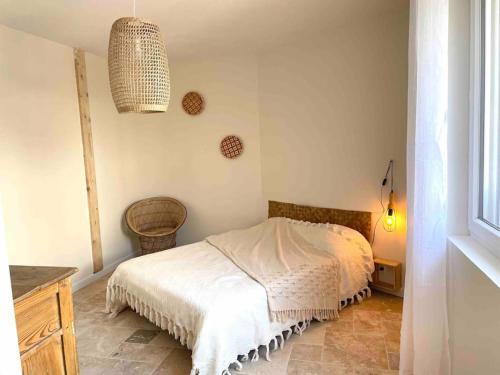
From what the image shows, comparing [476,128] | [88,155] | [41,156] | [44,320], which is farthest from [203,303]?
[88,155]

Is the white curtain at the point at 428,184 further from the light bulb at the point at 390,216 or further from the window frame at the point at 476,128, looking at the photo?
the light bulb at the point at 390,216

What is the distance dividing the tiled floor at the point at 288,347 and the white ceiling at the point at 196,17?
2.35m

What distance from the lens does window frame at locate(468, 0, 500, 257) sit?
4.43 feet

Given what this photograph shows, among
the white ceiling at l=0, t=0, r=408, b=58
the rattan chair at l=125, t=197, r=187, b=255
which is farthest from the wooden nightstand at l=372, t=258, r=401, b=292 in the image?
the rattan chair at l=125, t=197, r=187, b=255

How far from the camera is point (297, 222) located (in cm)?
346

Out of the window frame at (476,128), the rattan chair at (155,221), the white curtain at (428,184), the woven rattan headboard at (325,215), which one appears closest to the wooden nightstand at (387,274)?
the woven rattan headboard at (325,215)

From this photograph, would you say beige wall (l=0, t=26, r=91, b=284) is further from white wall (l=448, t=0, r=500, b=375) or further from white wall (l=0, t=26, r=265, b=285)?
white wall (l=448, t=0, r=500, b=375)

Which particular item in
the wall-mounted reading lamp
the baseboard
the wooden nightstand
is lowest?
the baseboard

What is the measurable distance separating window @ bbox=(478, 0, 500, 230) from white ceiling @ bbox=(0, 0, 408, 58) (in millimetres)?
1496

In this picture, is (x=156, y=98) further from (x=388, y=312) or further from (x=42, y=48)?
(x=388, y=312)

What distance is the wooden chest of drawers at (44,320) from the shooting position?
1171 millimetres

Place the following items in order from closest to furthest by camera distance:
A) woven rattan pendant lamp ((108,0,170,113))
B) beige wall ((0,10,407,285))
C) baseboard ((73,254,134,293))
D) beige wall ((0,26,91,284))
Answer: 1. woven rattan pendant lamp ((108,0,170,113))
2. beige wall ((0,26,91,284))
3. beige wall ((0,10,407,285))
4. baseboard ((73,254,134,293))

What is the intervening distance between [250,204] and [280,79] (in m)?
1.47

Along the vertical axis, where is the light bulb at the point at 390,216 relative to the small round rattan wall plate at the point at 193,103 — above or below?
below
